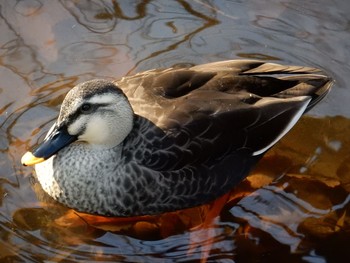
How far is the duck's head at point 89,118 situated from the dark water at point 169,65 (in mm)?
537

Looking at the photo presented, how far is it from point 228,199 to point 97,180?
2.86ft

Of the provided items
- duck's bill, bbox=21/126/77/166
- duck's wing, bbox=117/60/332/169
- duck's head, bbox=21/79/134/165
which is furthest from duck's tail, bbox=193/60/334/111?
duck's bill, bbox=21/126/77/166

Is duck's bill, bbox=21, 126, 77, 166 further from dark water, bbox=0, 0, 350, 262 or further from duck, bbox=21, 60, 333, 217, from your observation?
dark water, bbox=0, 0, 350, 262

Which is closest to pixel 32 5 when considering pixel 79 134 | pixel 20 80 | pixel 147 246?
pixel 20 80

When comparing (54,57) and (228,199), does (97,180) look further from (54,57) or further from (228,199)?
(54,57)

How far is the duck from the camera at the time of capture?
4.10 metres

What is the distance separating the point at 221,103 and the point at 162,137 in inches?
16.0

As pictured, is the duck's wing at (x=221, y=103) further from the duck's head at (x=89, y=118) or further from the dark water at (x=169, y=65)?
the dark water at (x=169, y=65)

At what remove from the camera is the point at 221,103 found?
425 centimetres

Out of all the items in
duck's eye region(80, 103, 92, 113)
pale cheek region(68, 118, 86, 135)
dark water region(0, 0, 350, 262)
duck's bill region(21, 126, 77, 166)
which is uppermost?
duck's eye region(80, 103, 92, 113)

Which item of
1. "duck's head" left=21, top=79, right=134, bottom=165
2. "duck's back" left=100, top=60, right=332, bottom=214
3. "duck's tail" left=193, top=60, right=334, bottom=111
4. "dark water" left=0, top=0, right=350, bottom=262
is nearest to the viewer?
"duck's head" left=21, top=79, right=134, bottom=165

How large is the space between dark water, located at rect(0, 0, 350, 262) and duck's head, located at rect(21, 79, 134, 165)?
21.1 inches

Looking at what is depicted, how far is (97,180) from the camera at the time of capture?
167 inches

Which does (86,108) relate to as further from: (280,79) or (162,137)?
(280,79)
